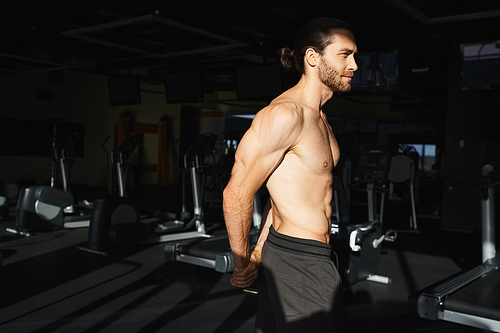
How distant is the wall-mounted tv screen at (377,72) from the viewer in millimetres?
5957

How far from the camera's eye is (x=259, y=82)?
625 centimetres

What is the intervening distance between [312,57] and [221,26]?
473cm

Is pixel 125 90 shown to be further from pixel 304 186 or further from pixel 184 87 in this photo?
pixel 304 186

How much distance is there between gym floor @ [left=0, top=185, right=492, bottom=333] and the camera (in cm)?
290

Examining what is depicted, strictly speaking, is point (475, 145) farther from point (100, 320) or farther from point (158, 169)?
point (158, 169)

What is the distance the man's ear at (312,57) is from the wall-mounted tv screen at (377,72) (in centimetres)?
472

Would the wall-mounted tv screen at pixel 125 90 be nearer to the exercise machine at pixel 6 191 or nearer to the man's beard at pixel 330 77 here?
the exercise machine at pixel 6 191

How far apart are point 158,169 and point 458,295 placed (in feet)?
34.5

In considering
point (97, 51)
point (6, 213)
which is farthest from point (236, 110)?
point (6, 213)

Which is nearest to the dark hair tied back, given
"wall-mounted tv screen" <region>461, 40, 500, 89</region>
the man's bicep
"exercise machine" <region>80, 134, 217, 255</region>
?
the man's bicep

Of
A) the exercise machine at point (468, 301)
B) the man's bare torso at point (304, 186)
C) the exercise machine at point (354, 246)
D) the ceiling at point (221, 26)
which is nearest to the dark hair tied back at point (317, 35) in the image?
the man's bare torso at point (304, 186)

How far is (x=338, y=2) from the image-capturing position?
5082 millimetres

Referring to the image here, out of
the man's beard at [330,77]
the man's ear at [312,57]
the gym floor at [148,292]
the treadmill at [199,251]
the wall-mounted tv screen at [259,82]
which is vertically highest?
the wall-mounted tv screen at [259,82]

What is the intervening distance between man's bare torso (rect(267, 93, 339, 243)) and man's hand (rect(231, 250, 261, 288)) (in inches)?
5.5
